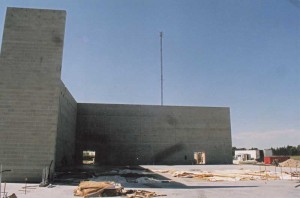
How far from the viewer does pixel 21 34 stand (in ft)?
56.7

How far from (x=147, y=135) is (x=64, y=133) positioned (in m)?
13.4

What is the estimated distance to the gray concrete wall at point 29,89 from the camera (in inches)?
634

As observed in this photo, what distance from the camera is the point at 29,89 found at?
16.8 metres

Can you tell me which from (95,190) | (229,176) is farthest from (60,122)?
(95,190)

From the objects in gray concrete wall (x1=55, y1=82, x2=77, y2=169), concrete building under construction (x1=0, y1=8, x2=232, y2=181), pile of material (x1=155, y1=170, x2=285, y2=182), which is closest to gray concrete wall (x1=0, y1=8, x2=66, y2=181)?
concrete building under construction (x1=0, y1=8, x2=232, y2=181)

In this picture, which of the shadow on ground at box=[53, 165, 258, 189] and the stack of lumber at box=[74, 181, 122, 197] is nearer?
the stack of lumber at box=[74, 181, 122, 197]

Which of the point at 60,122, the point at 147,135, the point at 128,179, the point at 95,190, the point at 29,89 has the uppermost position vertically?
the point at 29,89

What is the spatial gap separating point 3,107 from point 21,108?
971 mm

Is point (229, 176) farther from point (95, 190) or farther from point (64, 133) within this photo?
point (64, 133)

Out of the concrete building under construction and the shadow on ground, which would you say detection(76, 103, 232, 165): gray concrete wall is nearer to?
the concrete building under construction

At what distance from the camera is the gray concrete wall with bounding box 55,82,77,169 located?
2738 cm

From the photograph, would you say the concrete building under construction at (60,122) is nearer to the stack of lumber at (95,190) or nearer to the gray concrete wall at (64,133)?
the gray concrete wall at (64,133)

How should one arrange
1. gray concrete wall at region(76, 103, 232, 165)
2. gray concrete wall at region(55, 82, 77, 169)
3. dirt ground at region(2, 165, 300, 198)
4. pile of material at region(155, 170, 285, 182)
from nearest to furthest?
1. dirt ground at region(2, 165, 300, 198)
2. pile of material at region(155, 170, 285, 182)
3. gray concrete wall at region(55, 82, 77, 169)
4. gray concrete wall at region(76, 103, 232, 165)

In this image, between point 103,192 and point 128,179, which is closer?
point 103,192
